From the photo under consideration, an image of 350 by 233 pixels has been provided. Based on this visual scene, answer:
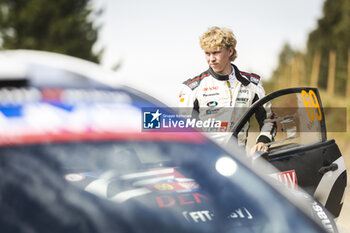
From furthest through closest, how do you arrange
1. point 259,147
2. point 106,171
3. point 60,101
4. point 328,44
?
1. point 328,44
2. point 259,147
3. point 106,171
4. point 60,101

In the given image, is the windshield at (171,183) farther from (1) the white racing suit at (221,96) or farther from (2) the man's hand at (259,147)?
(1) the white racing suit at (221,96)

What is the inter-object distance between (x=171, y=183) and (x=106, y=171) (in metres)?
0.26

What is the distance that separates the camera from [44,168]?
1221 mm

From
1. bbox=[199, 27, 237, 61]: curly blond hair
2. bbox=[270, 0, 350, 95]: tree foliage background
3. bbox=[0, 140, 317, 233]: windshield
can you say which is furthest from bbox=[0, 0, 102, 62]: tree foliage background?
bbox=[0, 140, 317, 233]: windshield

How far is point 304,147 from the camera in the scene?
3.04 m

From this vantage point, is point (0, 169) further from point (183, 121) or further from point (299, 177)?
point (299, 177)

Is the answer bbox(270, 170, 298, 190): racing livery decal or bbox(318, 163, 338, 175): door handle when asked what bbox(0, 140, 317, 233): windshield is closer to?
bbox(270, 170, 298, 190): racing livery decal

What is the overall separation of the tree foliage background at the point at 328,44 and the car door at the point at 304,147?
881 inches

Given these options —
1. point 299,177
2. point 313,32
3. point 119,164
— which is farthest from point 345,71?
point 119,164

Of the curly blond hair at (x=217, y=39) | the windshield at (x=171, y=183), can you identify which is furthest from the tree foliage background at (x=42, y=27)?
the windshield at (x=171, y=183)

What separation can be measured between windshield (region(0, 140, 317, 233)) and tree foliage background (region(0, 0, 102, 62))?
84.3 feet

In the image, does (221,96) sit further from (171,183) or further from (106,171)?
(106,171)

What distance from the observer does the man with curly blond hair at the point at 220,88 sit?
A: 10.1 feet

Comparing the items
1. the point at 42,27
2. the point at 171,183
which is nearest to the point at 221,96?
the point at 171,183
